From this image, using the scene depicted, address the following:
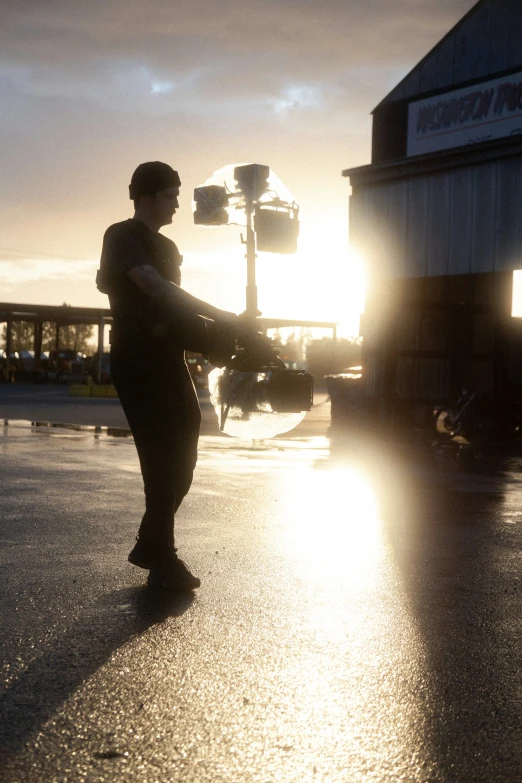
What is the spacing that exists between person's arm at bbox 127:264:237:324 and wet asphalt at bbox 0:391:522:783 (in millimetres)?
1369

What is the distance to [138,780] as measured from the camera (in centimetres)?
275

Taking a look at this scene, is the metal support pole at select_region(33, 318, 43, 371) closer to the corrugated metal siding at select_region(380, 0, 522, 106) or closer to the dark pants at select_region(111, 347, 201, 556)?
the corrugated metal siding at select_region(380, 0, 522, 106)

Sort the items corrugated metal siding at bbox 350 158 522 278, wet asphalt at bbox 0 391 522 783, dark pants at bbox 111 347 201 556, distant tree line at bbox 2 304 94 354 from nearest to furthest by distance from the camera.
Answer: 1. wet asphalt at bbox 0 391 522 783
2. dark pants at bbox 111 347 201 556
3. corrugated metal siding at bbox 350 158 522 278
4. distant tree line at bbox 2 304 94 354

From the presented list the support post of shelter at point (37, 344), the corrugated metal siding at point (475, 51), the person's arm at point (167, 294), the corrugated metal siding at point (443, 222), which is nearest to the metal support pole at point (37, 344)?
the support post of shelter at point (37, 344)

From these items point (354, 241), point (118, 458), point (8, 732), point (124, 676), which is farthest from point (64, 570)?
point (354, 241)

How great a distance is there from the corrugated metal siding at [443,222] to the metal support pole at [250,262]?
9619mm

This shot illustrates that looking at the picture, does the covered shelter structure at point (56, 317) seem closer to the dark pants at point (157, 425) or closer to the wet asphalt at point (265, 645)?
the wet asphalt at point (265, 645)

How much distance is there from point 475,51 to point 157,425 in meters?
18.1

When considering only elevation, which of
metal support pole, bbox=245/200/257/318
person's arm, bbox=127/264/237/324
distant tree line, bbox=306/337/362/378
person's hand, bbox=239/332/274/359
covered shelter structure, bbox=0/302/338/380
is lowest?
distant tree line, bbox=306/337/362/378

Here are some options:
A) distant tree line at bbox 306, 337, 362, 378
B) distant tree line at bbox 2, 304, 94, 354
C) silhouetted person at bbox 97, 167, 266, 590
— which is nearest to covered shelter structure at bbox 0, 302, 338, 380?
distant tree line at bbox 306, 337, 362, 378

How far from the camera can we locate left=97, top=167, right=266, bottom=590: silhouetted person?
16.2 ft

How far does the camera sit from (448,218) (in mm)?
19953

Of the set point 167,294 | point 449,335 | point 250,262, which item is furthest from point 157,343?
point 449,335

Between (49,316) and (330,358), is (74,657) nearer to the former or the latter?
(330,358)
